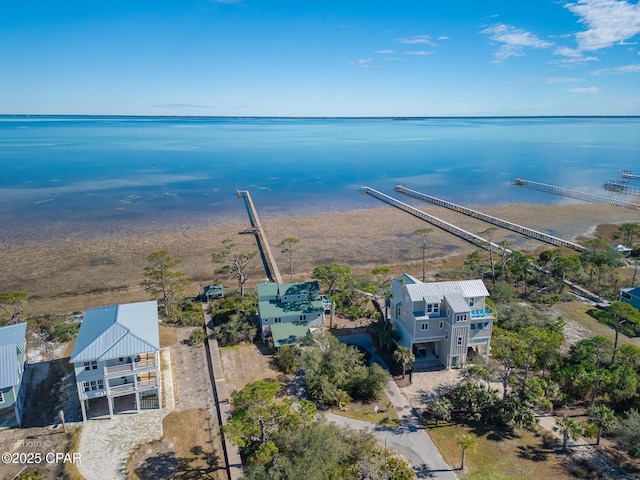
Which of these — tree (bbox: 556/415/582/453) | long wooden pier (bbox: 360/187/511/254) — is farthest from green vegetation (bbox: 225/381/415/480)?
long wooden pier (bbox: 360/187/511/254)

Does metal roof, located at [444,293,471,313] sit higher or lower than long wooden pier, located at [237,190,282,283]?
higher

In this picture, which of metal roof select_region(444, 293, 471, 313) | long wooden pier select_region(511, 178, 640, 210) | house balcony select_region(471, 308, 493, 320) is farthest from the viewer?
long wooden pier select_region(511, 178, 640, 210)

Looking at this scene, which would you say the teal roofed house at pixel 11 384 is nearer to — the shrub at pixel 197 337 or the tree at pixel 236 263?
the shrub at pixel 197 337

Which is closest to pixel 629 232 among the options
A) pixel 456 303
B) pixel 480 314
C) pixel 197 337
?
pixel 480 314

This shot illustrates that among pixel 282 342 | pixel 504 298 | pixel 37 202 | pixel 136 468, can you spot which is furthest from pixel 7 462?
pixel 37 202

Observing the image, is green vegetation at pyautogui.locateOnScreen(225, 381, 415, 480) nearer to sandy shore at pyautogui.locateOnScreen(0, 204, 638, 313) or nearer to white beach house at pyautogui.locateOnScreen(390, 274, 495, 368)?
white beach house at pyautogui.locateOnScreen(390, 274, 495, 368)

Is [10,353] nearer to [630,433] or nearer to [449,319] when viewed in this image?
[449,319]
